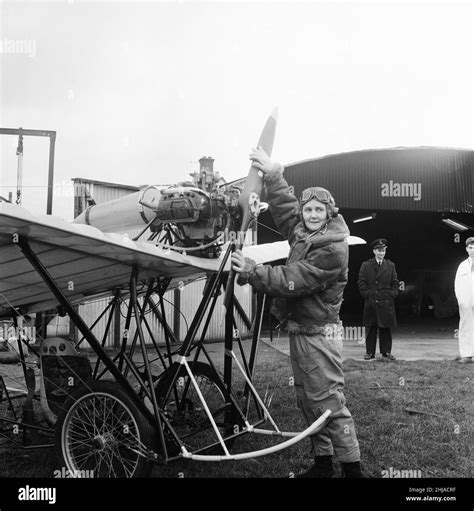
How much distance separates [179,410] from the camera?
16.7ft

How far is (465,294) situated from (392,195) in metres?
6.23

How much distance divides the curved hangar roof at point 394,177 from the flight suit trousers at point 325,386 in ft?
37.5

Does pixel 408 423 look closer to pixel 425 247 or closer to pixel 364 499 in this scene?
pixel 364 499

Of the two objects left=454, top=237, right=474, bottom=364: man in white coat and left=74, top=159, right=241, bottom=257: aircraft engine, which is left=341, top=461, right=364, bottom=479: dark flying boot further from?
left=454, top=237, right=474, bottom=364: man in white coat

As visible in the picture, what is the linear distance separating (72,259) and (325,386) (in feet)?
6.26

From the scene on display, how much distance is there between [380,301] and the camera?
1001 cm

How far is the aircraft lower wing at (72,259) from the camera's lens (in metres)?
3.09

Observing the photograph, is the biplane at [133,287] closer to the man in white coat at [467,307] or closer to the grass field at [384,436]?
the grass field at [384,436]

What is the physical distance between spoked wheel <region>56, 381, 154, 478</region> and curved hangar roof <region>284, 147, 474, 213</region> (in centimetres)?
1176

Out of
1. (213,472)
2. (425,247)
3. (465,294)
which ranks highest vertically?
(425,247)

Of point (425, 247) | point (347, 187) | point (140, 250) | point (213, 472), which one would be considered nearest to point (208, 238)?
point (140, 250)

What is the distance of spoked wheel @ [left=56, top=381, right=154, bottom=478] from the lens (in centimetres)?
347

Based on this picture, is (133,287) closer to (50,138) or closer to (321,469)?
(321,469)

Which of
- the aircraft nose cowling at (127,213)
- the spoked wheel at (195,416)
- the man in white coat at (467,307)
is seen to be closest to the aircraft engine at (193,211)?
the aircraft nose cowling at (127,213)
